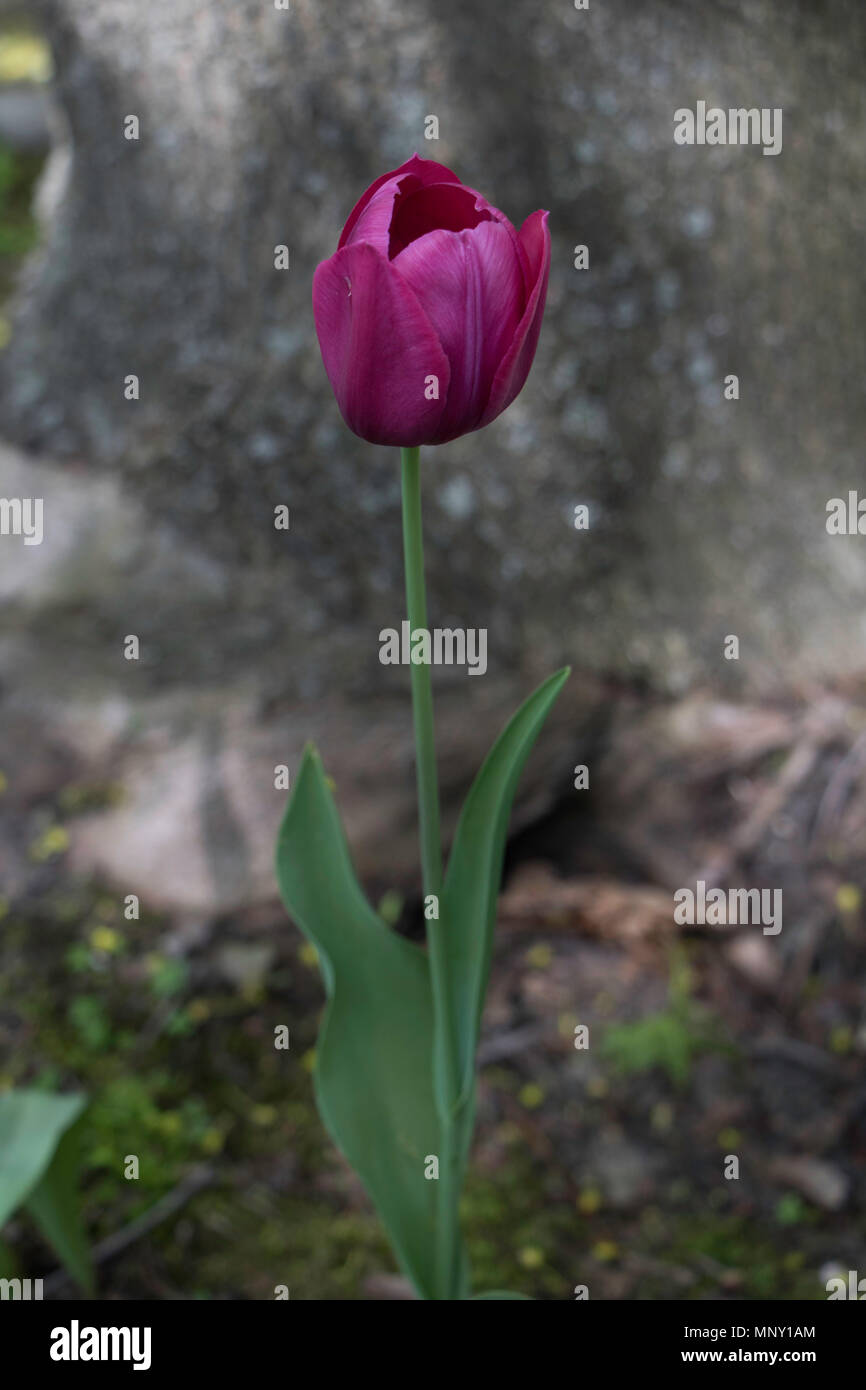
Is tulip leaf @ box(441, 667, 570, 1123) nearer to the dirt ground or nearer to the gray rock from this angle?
the dirt ground

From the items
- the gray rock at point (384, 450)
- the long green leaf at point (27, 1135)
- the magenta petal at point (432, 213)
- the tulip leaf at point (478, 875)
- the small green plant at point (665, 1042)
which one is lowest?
the long green leaf at point (27, 1135)

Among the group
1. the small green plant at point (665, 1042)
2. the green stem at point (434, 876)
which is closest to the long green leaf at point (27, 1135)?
the green stem at point (434, 876)

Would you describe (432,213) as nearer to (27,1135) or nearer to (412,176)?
(412,176)

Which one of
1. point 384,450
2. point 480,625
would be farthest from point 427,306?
point 480,625

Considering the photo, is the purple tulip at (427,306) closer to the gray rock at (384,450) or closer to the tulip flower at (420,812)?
the tulip flower at (420,812)

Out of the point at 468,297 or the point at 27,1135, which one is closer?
the point at 468,297
